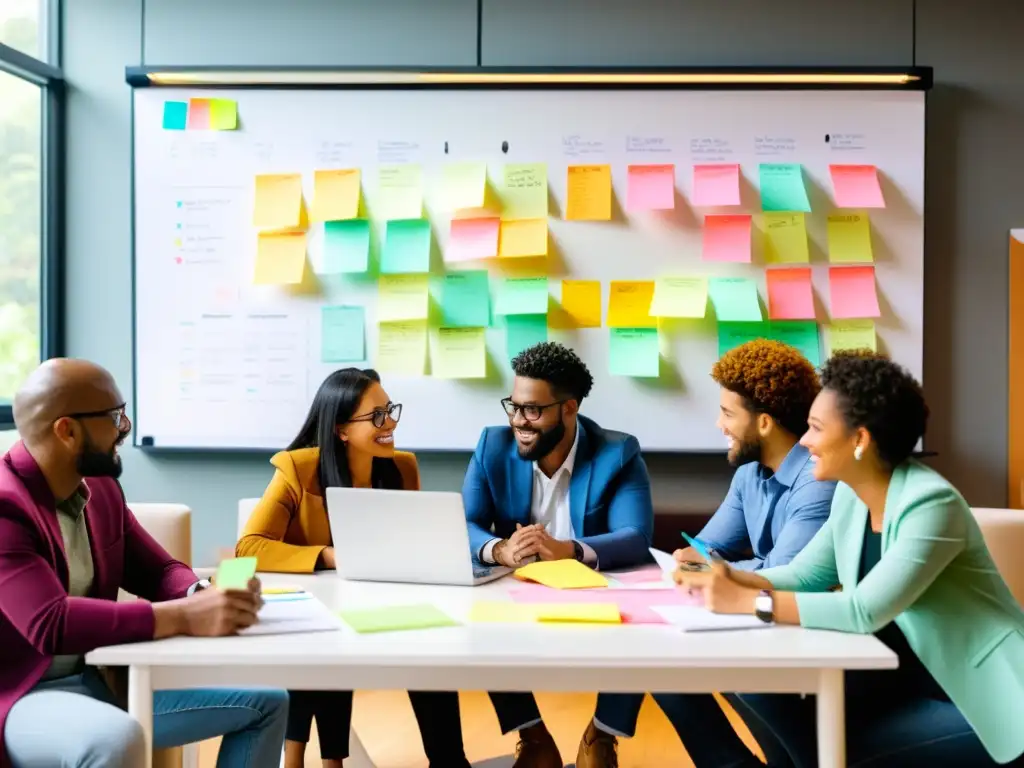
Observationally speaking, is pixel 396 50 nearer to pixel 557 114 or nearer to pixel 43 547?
pixel 557 114

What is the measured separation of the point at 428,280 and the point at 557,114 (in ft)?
2.26

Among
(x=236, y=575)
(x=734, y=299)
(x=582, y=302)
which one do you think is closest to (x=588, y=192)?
(x=582, y=302)

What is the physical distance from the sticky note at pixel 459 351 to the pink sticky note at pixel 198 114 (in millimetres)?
1039

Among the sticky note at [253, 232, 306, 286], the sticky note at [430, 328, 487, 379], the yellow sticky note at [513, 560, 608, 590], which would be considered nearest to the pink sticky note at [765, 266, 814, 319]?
the sticky note at [430, 328, 487, 379]

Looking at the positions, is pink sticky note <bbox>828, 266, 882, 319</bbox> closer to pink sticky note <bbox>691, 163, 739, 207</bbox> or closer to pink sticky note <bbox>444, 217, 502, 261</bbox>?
pink sticky note <bbox>691, 163, 739, 207</bbox>

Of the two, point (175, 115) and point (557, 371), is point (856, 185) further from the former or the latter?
point (175, 115)

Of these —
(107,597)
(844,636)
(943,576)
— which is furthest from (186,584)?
(943,576)

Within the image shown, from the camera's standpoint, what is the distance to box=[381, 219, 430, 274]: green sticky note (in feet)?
11.2

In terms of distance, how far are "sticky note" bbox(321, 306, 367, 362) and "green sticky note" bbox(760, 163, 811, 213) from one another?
1.37m

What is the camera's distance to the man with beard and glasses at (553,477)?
8.66 feet

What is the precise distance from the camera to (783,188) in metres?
3.36

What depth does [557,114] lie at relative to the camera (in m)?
3.40

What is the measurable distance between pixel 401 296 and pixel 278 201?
51cm

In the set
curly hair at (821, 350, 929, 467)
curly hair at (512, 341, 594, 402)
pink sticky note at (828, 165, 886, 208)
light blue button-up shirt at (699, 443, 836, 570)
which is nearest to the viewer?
curly hair at (821, 350, 929, 467)
